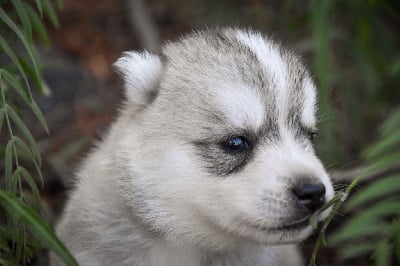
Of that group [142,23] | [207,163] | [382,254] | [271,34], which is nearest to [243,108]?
[207,163]

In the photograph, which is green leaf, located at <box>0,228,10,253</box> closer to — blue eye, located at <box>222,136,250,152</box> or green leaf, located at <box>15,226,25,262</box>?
green leaf, located at <box>15,226,25,262</box>

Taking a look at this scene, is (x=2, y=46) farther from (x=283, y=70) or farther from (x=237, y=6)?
(x=237, y=6)

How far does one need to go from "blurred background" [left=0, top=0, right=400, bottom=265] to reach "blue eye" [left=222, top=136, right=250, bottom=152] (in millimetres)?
916

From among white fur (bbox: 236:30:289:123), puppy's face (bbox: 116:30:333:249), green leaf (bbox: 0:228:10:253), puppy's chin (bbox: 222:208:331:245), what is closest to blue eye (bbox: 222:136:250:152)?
puppy's face (bbox: 116:30:333:249)

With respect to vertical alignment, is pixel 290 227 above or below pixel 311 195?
below

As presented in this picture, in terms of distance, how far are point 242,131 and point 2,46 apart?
1.51m

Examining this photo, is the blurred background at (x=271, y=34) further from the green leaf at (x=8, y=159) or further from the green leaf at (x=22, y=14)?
the green leaf at (x=8, y=159)

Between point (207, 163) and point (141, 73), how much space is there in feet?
2.76

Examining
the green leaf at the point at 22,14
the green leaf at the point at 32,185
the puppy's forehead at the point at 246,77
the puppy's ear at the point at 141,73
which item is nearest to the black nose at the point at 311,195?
the puppy's forehead at the point at 246,77

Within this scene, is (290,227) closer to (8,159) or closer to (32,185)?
(32,185)

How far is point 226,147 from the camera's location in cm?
430

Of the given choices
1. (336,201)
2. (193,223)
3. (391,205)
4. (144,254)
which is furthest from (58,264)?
(391,205)

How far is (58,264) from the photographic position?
15.9 feet

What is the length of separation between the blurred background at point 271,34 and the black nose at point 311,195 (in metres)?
1.07
